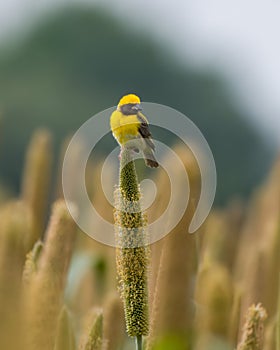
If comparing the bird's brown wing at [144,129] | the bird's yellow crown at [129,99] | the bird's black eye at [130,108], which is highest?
the bird's yellow crown at [129,99]

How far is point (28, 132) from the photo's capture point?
32.3m

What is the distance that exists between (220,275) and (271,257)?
0.17 metres

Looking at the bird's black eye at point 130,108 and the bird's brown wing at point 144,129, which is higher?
the bird's black eye at point 130,108

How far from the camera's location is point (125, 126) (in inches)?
57.2

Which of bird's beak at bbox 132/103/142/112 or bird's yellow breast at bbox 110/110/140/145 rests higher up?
bird's beak at bbox 132/103/142/112

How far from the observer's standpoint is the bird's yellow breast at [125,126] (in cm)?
144

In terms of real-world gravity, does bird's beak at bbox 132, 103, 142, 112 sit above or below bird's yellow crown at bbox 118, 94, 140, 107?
below

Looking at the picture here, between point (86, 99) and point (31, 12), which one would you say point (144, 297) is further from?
point (31, 12)

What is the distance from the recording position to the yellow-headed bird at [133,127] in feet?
4.72

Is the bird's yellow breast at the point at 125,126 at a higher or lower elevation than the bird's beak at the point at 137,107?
lower

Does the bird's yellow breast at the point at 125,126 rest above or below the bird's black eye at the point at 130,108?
below

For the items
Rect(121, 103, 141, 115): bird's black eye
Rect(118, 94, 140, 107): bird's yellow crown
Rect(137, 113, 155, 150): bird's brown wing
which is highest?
Rect(118, 94, 140, 107): bird's yellow crown

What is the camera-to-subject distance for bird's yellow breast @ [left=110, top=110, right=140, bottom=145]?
1.44 m

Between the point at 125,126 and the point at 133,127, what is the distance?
0.04ft
